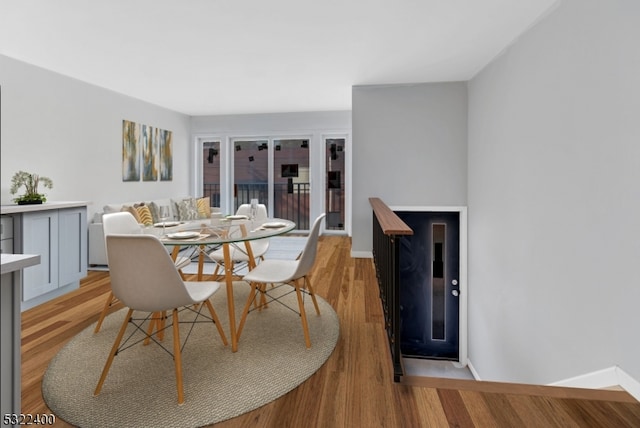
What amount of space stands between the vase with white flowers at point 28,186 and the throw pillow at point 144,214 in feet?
3.80

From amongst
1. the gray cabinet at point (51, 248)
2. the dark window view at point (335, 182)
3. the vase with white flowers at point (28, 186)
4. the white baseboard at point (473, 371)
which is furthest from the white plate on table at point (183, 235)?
the dark window view at point (335, 182)

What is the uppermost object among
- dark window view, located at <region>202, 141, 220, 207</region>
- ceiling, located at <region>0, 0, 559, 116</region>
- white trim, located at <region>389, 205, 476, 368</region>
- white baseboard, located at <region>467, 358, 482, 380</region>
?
ceiling, located at <region>0, 0, 559, 116</region>

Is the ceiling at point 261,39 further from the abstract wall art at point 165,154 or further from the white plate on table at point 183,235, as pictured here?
the white plate on table at point 183,235

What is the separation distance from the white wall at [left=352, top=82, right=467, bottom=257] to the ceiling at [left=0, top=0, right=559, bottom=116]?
0.25m

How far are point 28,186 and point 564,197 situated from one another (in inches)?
199

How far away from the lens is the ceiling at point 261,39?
2.50 meters

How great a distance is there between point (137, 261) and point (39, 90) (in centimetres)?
371

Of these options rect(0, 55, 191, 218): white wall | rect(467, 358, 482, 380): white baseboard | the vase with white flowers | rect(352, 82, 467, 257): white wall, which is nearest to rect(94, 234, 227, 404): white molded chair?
the vase with white flowers

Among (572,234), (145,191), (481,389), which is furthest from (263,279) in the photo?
(145,191)

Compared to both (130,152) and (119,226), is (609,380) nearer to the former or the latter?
(119,226)

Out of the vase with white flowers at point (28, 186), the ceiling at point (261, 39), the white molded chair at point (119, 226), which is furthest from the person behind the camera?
the vase with white flowers at point (28, 186)

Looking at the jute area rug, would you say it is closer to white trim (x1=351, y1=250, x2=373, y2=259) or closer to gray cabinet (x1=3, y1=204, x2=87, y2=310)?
gray cabinet (x1=3, y1=204, x2=87, y2=310)

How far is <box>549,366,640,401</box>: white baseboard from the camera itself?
1.58 meters

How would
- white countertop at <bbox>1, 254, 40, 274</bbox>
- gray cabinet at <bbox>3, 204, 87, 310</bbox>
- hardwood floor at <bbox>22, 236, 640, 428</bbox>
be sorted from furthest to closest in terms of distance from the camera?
gray cabinet at <bbox>3, 204, 87, 310</bbox>
hardwood floor at <bbox>22, 236, 640, 428</bbox>
white countertop at <bbox>1, 254, 40, 274</bbox>
